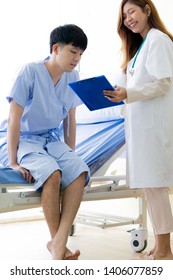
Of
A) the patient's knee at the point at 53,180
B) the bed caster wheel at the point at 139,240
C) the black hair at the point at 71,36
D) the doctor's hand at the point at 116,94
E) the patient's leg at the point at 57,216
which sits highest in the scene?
the black hair at the point at 71,36

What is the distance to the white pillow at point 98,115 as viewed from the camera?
7.63 feet

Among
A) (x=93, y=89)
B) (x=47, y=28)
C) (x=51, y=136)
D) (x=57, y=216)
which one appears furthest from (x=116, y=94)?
(x=47, y=28)

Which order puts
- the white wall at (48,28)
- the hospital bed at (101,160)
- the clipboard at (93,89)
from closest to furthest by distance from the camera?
1. the clipboard at (93,89)
2. the hospital bed at (101,160)
3. the white wall at (48,28)

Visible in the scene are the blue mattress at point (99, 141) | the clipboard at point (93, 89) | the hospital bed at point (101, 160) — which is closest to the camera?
the clipboard at point (93, 89)

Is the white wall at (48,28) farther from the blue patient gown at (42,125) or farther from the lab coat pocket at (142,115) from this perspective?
the lab coat pocket at (142,115)

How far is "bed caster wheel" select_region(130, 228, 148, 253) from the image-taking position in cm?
229

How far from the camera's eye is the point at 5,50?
336 centimetres

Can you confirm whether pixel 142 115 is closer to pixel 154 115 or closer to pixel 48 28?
pixel 154 115

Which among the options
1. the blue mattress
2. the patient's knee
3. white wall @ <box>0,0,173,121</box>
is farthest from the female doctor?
white wall @ <box>0,0,173,121</box>

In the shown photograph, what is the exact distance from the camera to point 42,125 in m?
1.97

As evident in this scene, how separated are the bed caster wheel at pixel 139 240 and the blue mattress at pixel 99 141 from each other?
0.49 metres

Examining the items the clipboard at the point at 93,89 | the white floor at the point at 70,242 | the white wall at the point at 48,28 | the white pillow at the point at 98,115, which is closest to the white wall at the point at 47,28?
the white wall at the point at 48,28

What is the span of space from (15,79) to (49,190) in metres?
0.52

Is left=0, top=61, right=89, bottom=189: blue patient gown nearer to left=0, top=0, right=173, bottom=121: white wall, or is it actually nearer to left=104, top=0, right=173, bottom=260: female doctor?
left=104, top=0, right=173, bottom=260: female doctor
